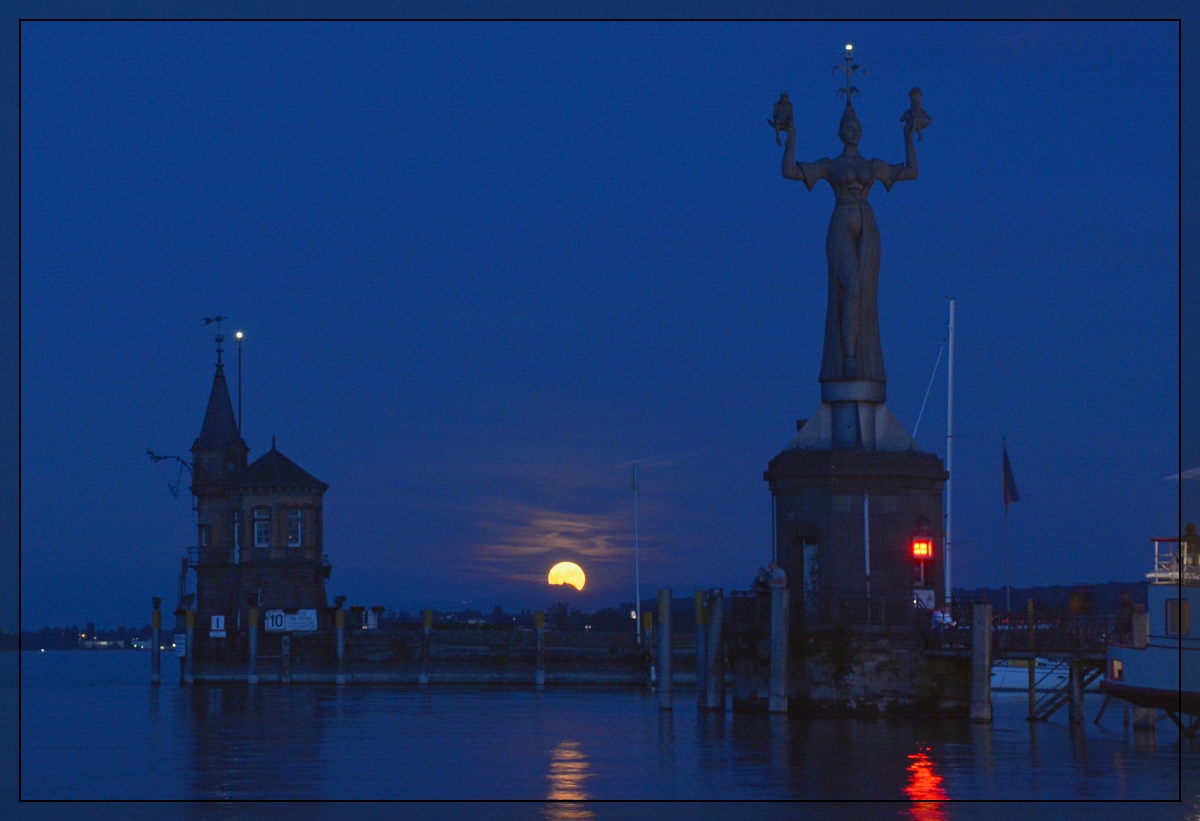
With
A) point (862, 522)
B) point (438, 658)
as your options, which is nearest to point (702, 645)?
point (862, 522)

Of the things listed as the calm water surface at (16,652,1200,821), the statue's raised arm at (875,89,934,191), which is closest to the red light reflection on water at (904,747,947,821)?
the calm water surface at (16,652,1200,821)

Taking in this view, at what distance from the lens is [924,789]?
3975 cm

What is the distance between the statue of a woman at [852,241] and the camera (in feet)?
176

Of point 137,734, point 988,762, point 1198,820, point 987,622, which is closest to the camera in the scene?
point 1198,820

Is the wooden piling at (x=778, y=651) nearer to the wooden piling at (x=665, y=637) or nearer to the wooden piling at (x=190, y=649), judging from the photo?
the wooden piling at (x=665, y=637)

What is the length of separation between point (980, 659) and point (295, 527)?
4368 cm

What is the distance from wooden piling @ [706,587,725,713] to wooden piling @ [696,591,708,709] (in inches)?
15.1

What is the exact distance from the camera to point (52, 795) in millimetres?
41656

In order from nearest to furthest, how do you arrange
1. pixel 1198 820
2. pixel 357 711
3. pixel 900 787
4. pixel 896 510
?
pixel 1198 820
pixel 900 787
pixel 896 510
pixel 357 711

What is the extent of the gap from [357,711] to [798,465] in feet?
67.0

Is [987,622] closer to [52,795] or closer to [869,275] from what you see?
[869,275]

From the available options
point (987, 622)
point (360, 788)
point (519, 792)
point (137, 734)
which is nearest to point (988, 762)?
point (987, 622)

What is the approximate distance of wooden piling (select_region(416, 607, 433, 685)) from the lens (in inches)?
3243

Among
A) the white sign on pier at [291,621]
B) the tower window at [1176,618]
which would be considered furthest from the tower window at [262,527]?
the tower window at [1176,618]
